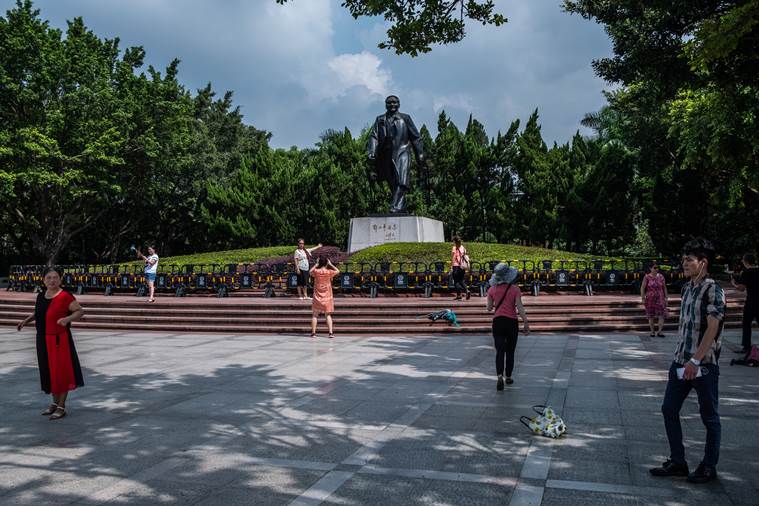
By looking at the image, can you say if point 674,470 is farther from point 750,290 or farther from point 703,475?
point 750,290

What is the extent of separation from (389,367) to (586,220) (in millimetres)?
31106

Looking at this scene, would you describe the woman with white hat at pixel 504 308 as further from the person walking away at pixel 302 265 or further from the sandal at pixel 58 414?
the person walking away at pixel 302 265

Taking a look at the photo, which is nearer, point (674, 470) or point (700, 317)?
point (700, 317)

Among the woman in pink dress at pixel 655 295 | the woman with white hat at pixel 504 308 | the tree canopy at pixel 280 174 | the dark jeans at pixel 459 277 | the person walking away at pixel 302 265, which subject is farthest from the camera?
the tree canopy at pixel 280 174

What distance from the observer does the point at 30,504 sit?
4145mm

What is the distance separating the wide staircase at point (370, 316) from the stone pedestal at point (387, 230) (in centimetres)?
909

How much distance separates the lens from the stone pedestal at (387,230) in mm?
25484

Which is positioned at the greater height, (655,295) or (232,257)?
(232,257)

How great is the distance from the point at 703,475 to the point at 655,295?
8.89m

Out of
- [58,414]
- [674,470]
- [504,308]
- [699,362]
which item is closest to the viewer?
[699,362]

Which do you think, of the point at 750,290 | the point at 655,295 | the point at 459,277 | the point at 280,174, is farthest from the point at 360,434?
the point at 280,174

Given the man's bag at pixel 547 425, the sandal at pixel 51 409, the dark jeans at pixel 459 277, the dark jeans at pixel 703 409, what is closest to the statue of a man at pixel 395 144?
the dark jeans at pixel 459 277

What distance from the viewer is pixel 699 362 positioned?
4.34 meters

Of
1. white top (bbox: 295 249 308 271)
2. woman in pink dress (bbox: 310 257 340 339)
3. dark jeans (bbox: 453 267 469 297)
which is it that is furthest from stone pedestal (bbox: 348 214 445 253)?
woman in pink dress (bbox: 310 257 340 339)
